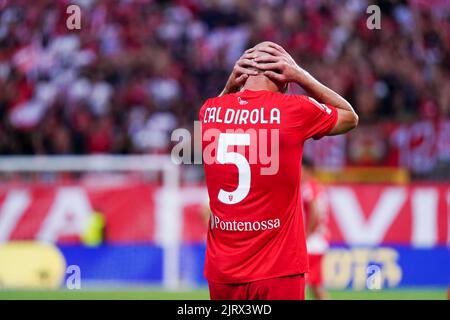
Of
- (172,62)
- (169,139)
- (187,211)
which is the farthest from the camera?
(172,62)

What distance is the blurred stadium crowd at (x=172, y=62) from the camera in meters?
16.3

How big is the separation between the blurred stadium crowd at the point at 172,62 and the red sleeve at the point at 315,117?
10175mm

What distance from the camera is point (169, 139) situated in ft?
53.0

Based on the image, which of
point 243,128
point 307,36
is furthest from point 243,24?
point 243,128

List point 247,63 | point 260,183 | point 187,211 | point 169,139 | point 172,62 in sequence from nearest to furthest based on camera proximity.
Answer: point 260,183, point 247,63, point 187,211, point 169,139, point 172,62

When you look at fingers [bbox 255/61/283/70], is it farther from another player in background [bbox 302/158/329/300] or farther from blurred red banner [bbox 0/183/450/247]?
blurred red banner [bbox 0/183/450/247]

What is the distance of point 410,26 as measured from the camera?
59.4ft

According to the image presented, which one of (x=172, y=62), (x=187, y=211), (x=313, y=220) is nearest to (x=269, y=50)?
(x=313, y=220)

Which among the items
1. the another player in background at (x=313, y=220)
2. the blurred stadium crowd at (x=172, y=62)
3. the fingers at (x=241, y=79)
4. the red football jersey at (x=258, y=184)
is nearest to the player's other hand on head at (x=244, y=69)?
the fingers at (x=241, y=79)

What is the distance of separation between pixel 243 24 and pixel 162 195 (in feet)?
16.6

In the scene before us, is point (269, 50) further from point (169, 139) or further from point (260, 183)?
point (169, 139)

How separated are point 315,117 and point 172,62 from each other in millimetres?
12869

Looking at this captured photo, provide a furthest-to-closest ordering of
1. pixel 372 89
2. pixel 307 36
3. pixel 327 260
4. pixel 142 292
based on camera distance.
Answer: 1. pixel 307 36
2. pixel 372 89
3. pixel 327 260
4. pixel 142 292
